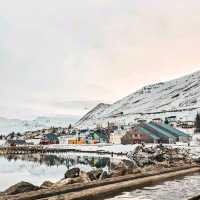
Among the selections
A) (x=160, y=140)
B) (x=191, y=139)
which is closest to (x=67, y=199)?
(x=160, y=140)

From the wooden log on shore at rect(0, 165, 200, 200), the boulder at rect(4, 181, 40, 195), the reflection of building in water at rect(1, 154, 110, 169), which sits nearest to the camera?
the wooden log on shore at rect(0, 165, 200, 200)

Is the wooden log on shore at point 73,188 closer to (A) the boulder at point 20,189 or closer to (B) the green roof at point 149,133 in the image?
(A) the boulder at point 20,189

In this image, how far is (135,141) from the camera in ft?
403

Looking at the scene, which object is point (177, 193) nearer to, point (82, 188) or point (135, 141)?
point (82, 188)

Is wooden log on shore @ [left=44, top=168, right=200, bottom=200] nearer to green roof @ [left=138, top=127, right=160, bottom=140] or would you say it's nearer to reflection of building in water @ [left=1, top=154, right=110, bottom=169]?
reflection of building in water @ [left=1, top=154, right=110, bottom=169]

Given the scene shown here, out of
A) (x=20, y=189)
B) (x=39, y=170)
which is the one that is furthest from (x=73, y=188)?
(x=39, y=170)

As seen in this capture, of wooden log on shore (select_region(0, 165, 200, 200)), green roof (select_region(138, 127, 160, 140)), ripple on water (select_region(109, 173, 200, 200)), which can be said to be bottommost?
ripple on water (select_region(109, 173, 200, 200))

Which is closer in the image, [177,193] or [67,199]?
[67,199]

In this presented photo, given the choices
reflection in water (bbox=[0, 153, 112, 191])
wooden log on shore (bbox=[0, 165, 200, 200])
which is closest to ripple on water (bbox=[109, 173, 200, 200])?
wooden log on shore (bbox=[0, 165, 200, 200])

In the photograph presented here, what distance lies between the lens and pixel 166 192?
52.0 ft

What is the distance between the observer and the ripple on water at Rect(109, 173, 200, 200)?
14.5 m

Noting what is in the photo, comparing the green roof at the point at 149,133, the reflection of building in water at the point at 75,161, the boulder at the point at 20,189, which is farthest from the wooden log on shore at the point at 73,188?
the green roof at the point at 149,133

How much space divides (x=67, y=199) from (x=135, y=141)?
11056 cm

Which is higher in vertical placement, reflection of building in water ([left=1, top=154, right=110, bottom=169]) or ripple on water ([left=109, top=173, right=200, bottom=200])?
ripple on water ([left=109, top=173, right=200, bottom=200])
